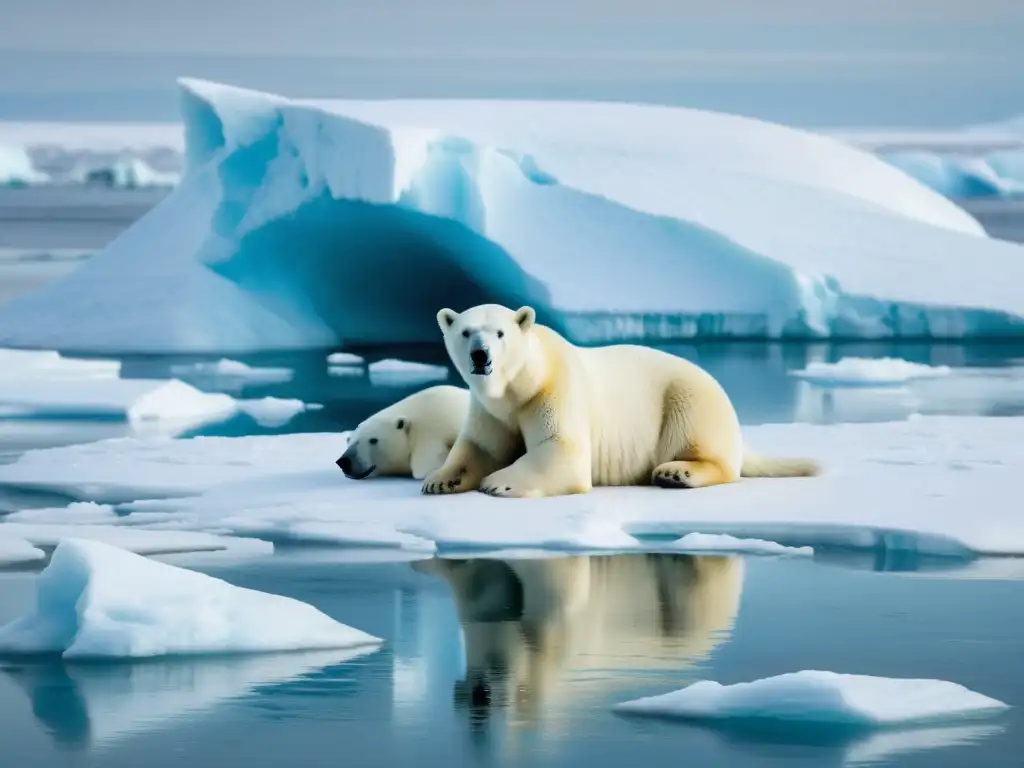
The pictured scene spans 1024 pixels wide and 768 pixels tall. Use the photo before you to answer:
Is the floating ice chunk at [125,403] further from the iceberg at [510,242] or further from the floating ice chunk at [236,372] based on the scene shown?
the iceberg at [510,242]

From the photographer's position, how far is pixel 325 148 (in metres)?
13.2

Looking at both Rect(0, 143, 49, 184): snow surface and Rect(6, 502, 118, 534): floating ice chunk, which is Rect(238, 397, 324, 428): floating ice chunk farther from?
Rect(0, 143, 49, 184): snow surface

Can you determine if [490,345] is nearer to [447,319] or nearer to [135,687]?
[447,319]

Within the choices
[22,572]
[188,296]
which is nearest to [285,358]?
[188,296]

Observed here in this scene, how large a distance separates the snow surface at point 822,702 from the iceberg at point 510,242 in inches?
370

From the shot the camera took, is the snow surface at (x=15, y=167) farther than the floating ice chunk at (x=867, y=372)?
Yes

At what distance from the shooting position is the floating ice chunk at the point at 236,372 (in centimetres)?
1217

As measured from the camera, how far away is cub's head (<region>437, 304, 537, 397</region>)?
5.75 meters

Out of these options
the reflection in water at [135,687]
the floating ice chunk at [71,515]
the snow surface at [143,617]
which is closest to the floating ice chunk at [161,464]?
the floating ice chunk at [71,515]

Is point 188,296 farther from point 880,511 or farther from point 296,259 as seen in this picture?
point 880,511

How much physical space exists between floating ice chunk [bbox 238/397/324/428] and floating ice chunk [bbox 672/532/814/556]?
4.80 metres

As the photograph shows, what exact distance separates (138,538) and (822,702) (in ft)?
7.98

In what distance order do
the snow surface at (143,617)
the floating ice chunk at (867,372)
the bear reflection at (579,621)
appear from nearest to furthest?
the bear reflection at (579,621)
the snow surface at (143,617)
the floating ice chunk at (867,372)

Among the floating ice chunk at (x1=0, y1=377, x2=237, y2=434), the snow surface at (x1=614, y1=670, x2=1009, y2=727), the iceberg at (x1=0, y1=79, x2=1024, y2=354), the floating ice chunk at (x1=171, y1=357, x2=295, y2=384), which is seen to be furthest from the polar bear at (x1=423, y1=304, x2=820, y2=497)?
the iceberg at (x1=0, y1=79, x2=1024, y2=354)
